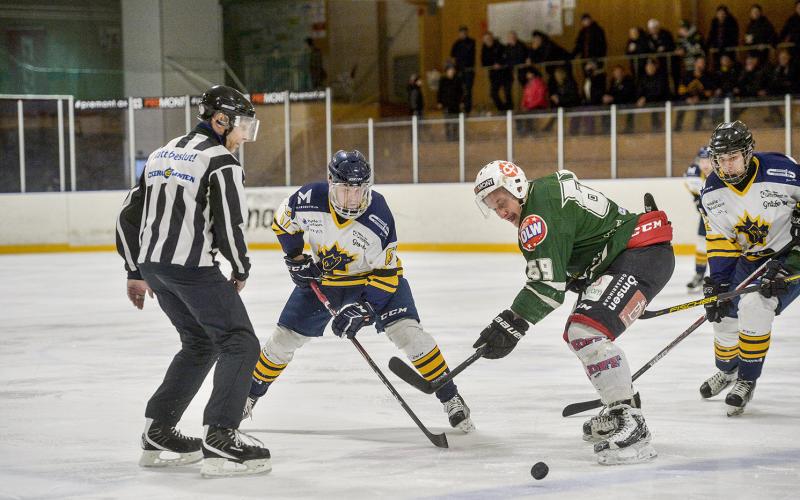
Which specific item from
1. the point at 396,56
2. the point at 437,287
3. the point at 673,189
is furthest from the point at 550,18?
the point at 437,287

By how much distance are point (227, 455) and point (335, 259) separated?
1.02 meters

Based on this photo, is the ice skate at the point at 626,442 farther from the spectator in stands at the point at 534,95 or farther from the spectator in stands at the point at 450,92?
the spectator in stands at the point at 450,92

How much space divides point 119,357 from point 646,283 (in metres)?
3.19

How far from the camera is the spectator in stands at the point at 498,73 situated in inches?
589

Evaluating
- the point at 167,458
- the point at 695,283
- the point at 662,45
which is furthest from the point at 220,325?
the point at 662,45

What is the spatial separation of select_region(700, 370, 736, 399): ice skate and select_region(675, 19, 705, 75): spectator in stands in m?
9.72

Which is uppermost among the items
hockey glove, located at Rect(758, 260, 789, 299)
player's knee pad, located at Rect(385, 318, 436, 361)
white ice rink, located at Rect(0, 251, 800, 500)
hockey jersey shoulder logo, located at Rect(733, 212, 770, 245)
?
hockey jersey shoulder logo, located at Rect(733, 212, 770, 245)

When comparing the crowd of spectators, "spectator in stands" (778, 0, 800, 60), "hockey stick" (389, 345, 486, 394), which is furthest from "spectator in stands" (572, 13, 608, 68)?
"hockey stick" (389, 345, 486, 394)

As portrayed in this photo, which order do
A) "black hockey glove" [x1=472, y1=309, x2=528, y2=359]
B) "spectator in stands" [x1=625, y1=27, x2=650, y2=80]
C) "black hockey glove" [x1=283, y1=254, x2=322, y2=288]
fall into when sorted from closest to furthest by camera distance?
"black hockey glove" [x1=472, y1=309, x2=528, y2=359] → "black hockey glove" [x1=283, y1=254, x2=322, y2=288] → "spectator in stands" [x1=625, y1=27, x2=650, y2=80]

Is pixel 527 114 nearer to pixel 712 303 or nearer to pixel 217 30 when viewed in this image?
pixel 217 30

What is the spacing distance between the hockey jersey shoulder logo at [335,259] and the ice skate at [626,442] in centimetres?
115

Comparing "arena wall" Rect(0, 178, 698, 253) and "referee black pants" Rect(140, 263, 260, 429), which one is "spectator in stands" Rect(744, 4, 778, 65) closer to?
"arena wall" Rect(0, 178, 698, 253)

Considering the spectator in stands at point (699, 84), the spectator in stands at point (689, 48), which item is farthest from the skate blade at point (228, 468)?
the spectator in stands at point (689, 48)

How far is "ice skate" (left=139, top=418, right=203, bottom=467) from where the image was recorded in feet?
11.0
